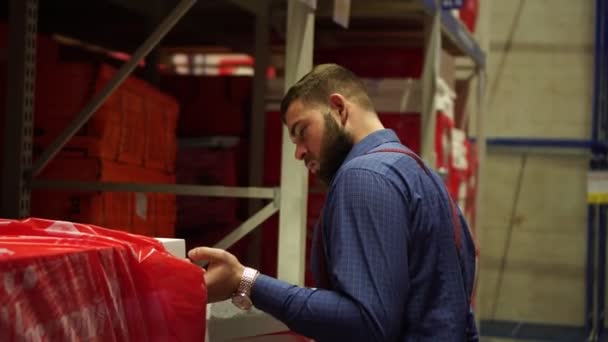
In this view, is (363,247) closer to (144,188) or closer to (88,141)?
(144,188)

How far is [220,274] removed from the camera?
85.5 inches

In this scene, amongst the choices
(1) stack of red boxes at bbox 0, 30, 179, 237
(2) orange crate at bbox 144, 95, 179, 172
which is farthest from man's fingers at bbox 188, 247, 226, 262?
(2) orange crate at bbox 144, 95, 179, 172

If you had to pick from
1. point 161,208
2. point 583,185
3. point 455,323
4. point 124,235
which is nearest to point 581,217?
point 583,185

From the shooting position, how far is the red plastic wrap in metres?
1.42

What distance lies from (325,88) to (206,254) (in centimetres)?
57

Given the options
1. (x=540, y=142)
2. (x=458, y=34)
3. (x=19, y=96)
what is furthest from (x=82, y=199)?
(x=540, y=142)

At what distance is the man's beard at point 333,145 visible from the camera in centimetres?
238

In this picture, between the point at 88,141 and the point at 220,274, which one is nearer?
the point at 220,274

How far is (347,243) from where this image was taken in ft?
6.89

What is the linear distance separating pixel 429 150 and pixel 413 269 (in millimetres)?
2260

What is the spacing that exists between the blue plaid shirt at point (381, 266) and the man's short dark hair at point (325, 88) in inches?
5.9

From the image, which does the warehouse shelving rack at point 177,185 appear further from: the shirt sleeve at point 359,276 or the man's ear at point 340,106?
the shirt sleeve at point 359,276

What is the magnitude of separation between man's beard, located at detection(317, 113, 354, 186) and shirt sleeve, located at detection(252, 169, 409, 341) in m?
0.21

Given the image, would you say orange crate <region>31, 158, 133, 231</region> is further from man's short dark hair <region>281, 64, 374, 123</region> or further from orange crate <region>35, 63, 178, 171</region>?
man's short dark hair <region>281, 64, 374, 123</region>
